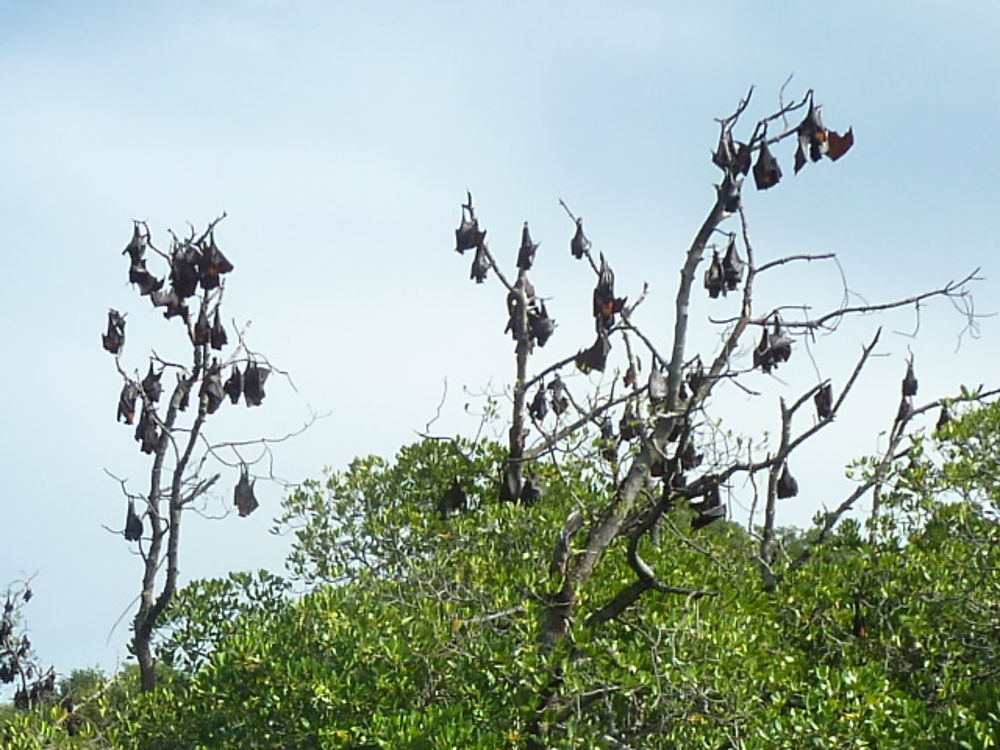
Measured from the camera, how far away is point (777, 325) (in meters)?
11.7

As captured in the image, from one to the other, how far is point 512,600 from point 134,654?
16.3 ft

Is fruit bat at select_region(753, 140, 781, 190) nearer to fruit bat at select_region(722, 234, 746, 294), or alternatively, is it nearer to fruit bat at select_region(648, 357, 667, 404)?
fruit bat at select_region(722, 234, 746, 294)

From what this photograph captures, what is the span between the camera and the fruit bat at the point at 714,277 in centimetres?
1212

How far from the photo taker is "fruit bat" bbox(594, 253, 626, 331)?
12.2m

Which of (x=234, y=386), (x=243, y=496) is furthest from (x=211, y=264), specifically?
(x=243, y=496)

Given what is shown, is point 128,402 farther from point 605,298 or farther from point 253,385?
point 605,298

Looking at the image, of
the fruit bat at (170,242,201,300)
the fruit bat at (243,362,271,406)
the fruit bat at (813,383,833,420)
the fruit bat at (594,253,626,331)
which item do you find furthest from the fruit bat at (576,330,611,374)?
the fruit bat at (170,242,201,300)

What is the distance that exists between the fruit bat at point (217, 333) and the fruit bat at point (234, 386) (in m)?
0.35

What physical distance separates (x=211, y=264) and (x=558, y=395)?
375 cm

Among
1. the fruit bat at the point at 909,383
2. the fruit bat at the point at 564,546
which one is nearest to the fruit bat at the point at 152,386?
the fruit bat at the point at 564,546

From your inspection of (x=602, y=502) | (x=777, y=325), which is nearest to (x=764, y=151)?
(x=777, y=325)

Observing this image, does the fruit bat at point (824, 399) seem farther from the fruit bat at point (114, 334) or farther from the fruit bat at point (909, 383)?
the fruit bat at point (114, 334)

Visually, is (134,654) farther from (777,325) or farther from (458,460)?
(777,325)

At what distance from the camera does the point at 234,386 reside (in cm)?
1290
